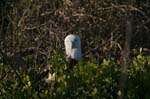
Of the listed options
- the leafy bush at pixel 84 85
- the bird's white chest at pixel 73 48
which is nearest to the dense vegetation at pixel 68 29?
the bird's white chest at pixel 73 48

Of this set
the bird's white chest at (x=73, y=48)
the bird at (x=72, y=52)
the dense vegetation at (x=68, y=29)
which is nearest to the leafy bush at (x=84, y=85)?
the bird at (x=72, y=52)

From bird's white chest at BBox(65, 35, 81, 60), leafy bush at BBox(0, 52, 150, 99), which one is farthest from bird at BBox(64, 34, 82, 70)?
leafy bush at BBox(0, 52, 150, 99)

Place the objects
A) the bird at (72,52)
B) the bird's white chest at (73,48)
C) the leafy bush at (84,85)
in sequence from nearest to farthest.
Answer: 1. the leafy bush at (84,85)
2. the bird at (72,52)
3. the bird's white chest at (73,48)

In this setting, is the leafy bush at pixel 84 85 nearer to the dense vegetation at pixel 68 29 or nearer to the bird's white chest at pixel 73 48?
the bird's white chest at pixel 73 48

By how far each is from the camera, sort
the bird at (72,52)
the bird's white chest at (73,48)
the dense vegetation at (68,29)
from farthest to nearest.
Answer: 1. the dense vegetation at (68,29)
2. the bird's white chest at (73,48)
3. the bird at (72,52)

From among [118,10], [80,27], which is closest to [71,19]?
[80,27]

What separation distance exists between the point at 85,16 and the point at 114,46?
417 millimetres

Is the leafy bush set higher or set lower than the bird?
lower

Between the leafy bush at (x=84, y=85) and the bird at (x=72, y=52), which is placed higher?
the bird at (x=72, y=52)

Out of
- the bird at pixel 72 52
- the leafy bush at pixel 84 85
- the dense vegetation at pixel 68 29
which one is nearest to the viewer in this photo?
the leafy bush at pixel 84 85

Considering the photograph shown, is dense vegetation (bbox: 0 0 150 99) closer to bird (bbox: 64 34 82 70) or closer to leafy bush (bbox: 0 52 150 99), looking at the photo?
bird (bbox: 64 34 82 70)

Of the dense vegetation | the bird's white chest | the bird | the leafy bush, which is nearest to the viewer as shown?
the leafy bush

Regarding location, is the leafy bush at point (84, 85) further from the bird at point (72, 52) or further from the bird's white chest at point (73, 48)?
the bird's white chest at point (73, 48)

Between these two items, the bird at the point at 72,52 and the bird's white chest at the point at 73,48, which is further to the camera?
the bird's white chest at the point at 73,48
